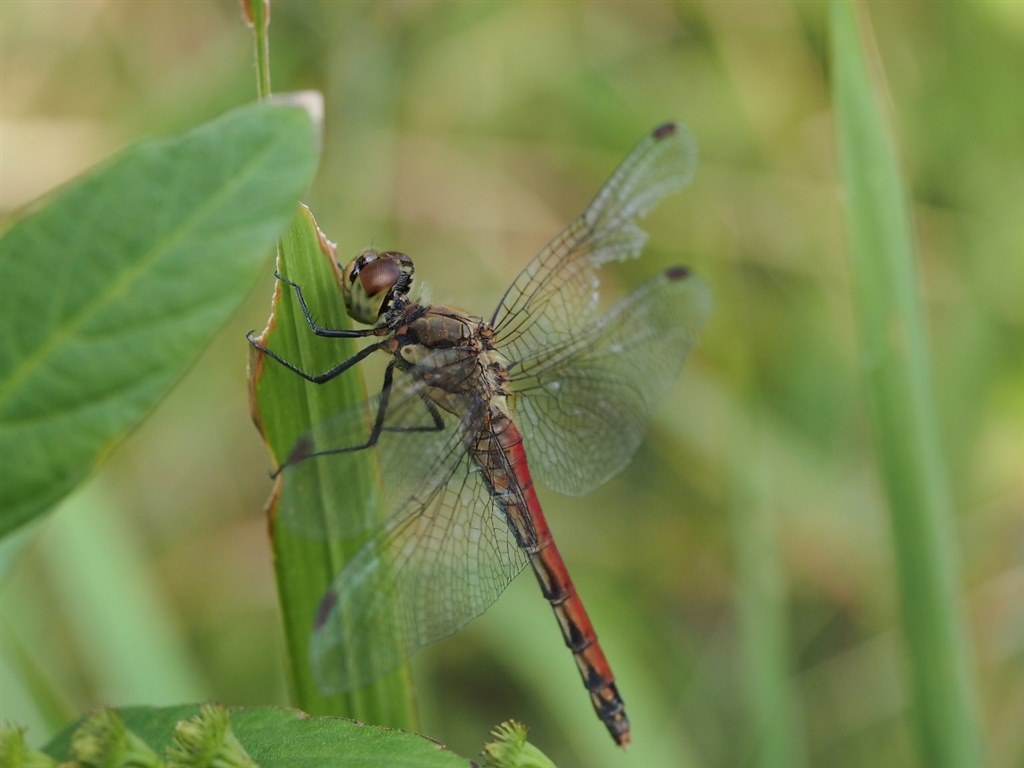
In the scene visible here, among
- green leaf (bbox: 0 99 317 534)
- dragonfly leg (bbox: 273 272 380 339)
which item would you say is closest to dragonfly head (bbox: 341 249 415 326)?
dragonfly leg (bbox: 273 272 380 339)

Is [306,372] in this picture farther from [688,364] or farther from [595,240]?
[688,364]

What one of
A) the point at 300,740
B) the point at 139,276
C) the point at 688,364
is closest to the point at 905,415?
the point at 300,740

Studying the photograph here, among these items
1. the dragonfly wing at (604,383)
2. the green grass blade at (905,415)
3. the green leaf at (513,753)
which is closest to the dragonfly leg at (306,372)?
the green leaf at (513,753)

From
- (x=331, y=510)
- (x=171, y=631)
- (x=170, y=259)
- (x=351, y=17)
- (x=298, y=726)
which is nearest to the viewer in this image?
(x=170, y=259)

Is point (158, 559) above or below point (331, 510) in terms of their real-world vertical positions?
above

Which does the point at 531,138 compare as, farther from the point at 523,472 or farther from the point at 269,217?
the point at 269,217

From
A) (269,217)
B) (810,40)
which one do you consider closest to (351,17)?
(810,40)
